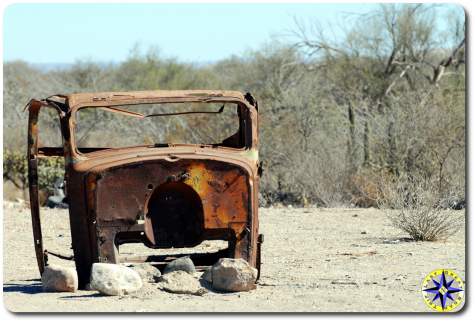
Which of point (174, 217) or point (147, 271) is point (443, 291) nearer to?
point (174, 217)

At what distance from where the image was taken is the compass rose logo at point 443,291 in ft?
26.4

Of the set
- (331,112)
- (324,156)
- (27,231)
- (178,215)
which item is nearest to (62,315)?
(178,215)

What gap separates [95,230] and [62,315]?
875 millimetres

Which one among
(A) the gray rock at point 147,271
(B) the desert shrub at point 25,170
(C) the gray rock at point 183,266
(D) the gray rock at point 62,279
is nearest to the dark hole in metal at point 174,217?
(C) the gray rock at point 183,266

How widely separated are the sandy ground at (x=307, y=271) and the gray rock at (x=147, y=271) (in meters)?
0.25

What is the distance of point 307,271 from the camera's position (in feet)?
31.7

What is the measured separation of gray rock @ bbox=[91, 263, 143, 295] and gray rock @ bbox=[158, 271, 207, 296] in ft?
1.01

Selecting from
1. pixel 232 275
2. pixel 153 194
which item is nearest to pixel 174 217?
pixel 153 194

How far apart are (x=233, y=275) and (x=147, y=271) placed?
817 mm

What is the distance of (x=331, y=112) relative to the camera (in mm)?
21891

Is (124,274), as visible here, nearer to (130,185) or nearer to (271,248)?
(130,185)

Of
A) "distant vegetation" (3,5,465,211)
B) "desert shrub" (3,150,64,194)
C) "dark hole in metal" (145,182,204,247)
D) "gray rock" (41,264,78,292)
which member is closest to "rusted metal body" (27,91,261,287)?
"dark hole in metal" (145,182,204,247)

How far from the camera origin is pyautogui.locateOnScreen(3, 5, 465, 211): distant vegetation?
18516mm

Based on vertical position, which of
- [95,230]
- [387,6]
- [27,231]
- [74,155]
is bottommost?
[27,231]
